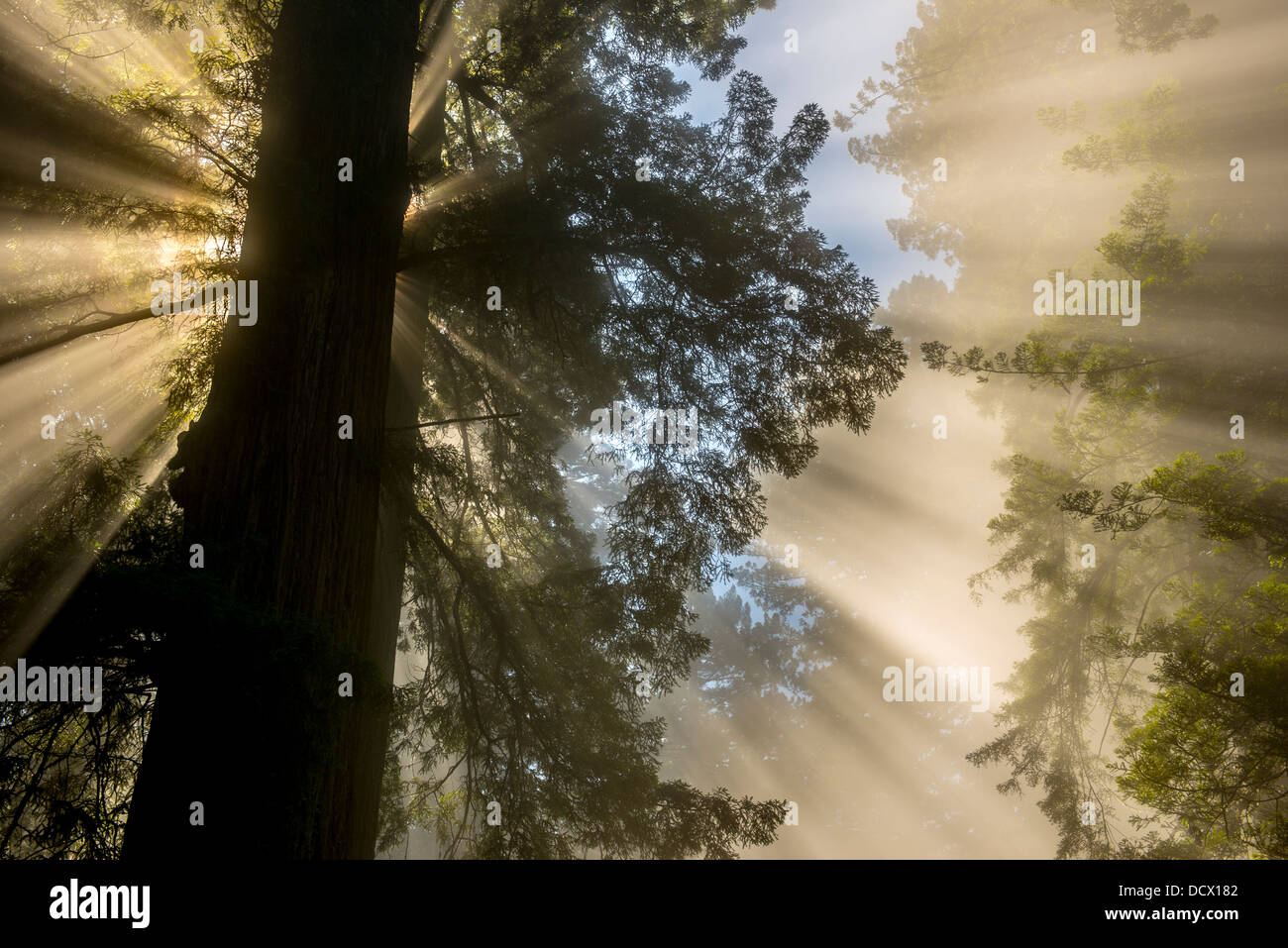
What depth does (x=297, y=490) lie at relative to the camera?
3.90 m

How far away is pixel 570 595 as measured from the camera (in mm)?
7883

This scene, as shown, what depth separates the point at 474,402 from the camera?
932 centimetres

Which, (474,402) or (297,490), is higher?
(474,402)

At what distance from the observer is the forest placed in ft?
10.4

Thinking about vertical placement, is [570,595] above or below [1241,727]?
above

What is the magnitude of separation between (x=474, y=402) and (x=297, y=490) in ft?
18.1

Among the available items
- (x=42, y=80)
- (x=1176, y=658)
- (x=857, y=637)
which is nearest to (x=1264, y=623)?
(x=1176, y=658)

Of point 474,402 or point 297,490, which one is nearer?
point 297,490

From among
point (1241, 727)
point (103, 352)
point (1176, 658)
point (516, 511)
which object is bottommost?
point (1241, 727)

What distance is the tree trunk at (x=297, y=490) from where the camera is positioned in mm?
3070

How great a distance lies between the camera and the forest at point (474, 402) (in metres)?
3.18

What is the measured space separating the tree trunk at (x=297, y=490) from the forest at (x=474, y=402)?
2cm
